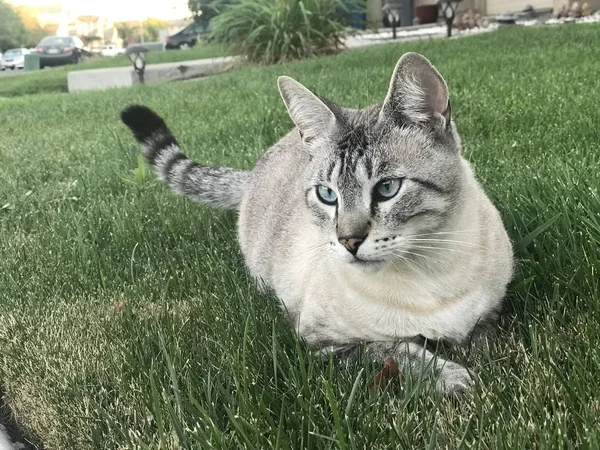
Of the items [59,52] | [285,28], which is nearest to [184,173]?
[285,28]

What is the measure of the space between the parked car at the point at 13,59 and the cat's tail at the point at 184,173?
31.3 meters

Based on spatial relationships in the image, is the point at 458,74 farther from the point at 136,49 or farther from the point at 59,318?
the point at 136,49

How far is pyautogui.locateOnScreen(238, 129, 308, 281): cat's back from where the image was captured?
254 cm

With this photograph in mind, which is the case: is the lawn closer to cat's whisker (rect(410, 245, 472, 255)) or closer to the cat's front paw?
the cat's front paw

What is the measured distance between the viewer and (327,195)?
6.57 feet

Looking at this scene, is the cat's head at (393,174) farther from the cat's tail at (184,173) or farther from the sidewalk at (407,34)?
the sidewalk at (407,34)

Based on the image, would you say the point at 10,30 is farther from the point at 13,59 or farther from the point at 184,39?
the point at 184,39

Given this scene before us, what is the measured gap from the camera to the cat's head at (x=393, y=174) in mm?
1798

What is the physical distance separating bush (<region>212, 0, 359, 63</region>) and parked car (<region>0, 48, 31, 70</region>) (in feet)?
74.6

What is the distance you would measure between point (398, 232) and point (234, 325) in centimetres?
63

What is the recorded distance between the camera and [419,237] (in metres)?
1.84

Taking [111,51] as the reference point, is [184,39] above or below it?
above

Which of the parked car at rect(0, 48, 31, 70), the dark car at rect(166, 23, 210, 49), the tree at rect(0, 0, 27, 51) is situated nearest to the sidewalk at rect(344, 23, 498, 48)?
the dark car at rect(166, 23, 210, 49)

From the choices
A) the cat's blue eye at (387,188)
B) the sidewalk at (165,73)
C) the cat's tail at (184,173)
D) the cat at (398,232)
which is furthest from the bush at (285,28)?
the cat's blue eye at (387,188)
